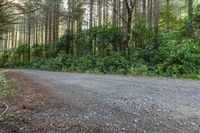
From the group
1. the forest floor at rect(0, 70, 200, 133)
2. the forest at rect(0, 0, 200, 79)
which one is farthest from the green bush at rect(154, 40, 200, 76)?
the forest floor at rect(0, 70, 200, 133)

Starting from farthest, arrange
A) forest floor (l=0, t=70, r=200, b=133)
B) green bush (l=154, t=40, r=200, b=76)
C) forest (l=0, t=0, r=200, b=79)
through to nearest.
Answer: forest (l=0, t=0, r=200, b=79) → green bush (l=154, t=40, r=200, b=76) → forest floor (l=0, t=70, r=200, b=133)

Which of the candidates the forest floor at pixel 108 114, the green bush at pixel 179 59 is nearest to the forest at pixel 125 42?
the green bush at pixel 179 59

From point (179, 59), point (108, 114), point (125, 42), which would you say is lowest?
point (108, 114)

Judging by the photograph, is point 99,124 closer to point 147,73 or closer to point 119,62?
point 147,73

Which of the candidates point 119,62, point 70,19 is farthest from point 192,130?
point 70,19

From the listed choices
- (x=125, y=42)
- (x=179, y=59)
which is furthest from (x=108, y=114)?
(x=125, y=42)

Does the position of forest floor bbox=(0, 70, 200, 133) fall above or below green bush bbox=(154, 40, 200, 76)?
below

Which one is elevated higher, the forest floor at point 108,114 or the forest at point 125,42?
the forest at point 125,42

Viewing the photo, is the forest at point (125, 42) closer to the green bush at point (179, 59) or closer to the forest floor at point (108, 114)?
the green bush at point (179, 59)

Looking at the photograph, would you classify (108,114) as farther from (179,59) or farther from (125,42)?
(125,42)

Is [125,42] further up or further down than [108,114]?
further up

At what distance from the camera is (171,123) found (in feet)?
15.1

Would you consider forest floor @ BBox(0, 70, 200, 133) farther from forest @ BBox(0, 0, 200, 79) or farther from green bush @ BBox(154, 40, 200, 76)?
green bush @ BBox(154, 40, 200, 76)

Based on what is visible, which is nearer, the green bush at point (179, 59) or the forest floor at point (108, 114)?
the forest floor at point (108, 114)
